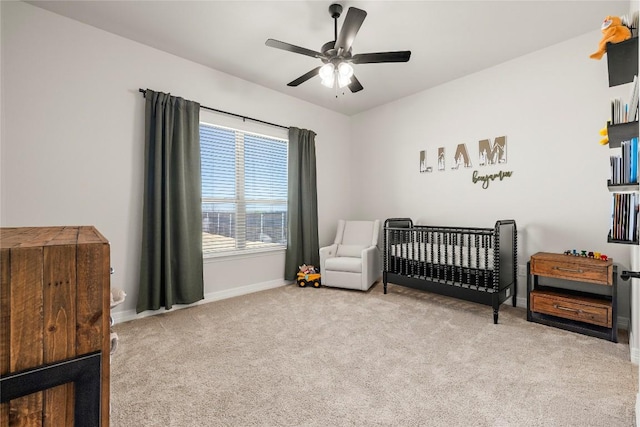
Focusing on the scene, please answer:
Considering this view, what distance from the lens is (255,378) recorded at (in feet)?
5.69

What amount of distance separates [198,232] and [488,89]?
3505mm

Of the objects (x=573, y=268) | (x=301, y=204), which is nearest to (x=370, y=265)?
(x=301, y=204)

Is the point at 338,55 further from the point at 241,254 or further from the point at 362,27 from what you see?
the point at 241,254

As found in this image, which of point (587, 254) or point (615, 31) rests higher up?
point (615, 31)

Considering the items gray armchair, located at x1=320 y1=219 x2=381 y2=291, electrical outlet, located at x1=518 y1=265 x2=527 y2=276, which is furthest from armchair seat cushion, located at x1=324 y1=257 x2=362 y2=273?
electrical outlet, located at x1=518 y1=265 x2=527 y2=276

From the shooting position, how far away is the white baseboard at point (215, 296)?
8.72 ft

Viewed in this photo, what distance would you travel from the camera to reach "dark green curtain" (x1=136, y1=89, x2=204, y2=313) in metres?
2.75

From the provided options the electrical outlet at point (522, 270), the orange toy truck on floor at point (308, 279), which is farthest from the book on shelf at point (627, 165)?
the orange toy truck on floor at point (308, 279)

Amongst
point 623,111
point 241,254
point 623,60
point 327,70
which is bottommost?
point 241,254

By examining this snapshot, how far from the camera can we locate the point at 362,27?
250 centimetres

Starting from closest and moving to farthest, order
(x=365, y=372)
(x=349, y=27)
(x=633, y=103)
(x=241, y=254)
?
(x=633, y=103)
(x=365, y=372)
(x=349, y=27)
(x=241, y=254)

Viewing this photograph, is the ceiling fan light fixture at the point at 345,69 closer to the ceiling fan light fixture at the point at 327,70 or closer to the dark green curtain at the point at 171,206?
the ceiling fan light fixture at the point at 327,70

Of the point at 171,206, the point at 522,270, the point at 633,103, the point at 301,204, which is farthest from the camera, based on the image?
the point at 301,204

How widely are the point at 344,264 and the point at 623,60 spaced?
2864 mm
